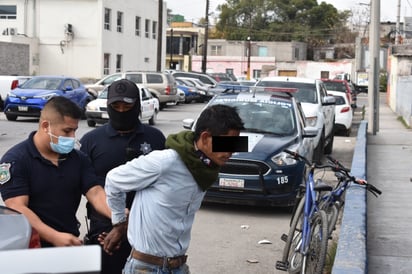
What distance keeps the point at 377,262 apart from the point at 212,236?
230 cm

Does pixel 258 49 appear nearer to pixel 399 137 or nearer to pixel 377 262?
pixel 399 137

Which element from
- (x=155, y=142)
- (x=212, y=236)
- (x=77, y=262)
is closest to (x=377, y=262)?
(x=212, y=236)

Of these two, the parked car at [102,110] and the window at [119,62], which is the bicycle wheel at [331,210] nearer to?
the parked car at [102,110]

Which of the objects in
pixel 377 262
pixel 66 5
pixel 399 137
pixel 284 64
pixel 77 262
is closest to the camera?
pixel 77 262

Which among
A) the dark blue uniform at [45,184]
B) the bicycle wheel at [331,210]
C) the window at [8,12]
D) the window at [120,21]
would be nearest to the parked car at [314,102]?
the bicycle wheel at [331,210]

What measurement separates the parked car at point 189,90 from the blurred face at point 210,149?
3753cm

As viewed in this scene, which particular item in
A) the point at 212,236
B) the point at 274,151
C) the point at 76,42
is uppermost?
the point at 76,42

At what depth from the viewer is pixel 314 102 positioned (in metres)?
16.3

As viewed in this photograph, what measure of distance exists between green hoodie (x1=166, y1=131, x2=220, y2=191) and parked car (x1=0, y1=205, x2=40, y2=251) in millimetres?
833

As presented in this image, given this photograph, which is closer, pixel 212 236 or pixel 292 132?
pixel 212 236

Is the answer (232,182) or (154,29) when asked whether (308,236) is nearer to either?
(232,182)

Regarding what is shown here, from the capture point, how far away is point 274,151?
999 cm

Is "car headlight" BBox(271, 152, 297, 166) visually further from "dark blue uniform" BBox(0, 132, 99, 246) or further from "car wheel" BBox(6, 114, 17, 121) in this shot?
"car wheel" BBox(6, 114, 17, 121)

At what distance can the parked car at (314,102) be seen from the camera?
15367mm
